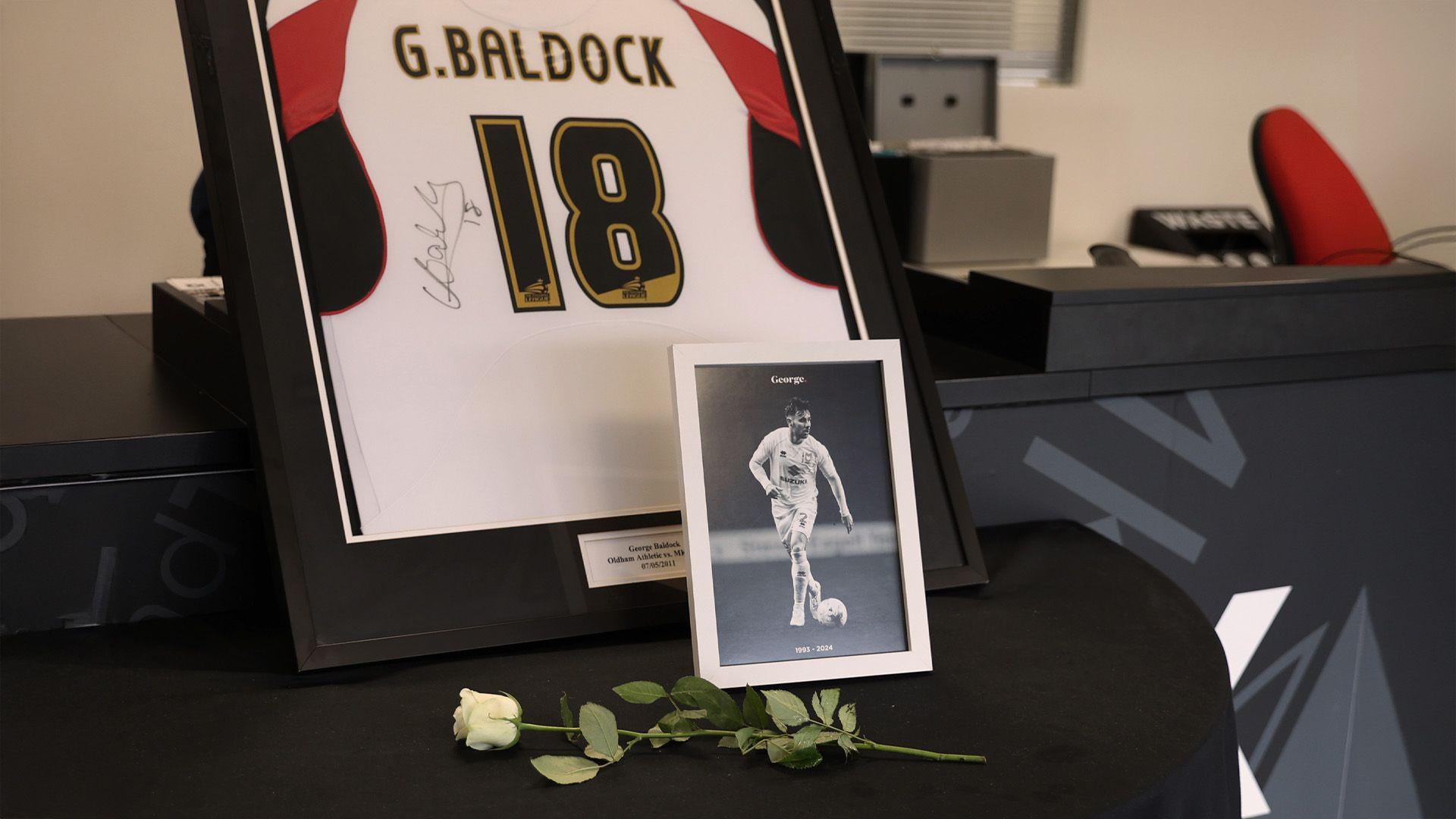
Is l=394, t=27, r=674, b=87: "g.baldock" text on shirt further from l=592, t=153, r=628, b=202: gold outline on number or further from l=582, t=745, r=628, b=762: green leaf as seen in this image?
l=582, t=745, r=628, b=762: green leaf

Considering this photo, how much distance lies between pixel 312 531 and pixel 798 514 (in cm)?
31

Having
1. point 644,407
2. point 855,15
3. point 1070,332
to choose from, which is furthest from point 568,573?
point 855,15

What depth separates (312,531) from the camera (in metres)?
0.72

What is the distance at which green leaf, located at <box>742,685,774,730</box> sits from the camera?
66 centimetres

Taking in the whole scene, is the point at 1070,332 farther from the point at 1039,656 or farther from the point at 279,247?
the point at 279,247

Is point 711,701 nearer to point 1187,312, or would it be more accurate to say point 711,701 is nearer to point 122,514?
A: point 122,514

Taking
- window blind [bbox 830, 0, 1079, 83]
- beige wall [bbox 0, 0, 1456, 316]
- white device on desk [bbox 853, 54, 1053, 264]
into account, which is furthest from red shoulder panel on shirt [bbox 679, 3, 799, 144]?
window blind [bbox 830, 0, 1079, 83]

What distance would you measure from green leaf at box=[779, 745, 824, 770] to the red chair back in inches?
88.0

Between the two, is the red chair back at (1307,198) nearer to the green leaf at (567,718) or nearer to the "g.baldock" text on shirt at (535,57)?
the "g.baldock" text on shirt at (535,57)

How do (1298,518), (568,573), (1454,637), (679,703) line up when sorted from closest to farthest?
(679,703) < (568,573) < (1298,518) < (1454,637)

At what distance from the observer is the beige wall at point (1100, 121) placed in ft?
8.64

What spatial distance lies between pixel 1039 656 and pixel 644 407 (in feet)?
1.08

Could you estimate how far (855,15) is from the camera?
11.5 ft

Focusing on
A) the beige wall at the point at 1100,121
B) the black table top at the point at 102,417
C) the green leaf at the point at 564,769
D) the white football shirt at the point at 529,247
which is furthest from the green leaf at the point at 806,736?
the beige wall at the point at 1100,121
